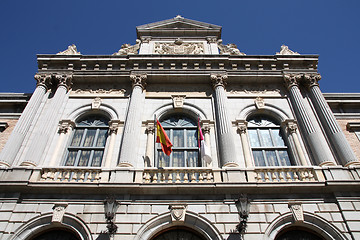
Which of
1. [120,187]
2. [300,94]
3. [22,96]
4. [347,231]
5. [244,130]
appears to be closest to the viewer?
[347,231]

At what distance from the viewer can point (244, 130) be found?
13312 millimetres

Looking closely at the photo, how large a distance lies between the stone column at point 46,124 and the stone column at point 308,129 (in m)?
12.0

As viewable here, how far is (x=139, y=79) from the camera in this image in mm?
15164

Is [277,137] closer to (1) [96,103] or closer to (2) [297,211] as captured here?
(2) [297,211]

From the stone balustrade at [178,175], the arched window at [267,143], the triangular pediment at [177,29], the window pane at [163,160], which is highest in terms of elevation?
the triangular pediment at [177,29]

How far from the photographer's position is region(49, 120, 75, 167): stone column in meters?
12.0

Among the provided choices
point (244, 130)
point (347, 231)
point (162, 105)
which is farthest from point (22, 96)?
point (347, 231)

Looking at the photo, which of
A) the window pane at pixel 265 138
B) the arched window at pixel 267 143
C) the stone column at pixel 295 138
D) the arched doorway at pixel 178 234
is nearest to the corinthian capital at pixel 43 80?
the arched doorway at pixel 178 234

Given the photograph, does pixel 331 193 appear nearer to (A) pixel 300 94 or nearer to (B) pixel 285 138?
(B) pixel 285 138

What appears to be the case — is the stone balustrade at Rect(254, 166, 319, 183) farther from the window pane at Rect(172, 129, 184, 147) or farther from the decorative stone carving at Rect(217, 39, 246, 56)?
the decorative stone carving at Rect(217, 39, 246, 56)

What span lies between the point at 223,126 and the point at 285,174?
3.44 meters

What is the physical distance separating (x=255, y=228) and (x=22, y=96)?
14557 mm

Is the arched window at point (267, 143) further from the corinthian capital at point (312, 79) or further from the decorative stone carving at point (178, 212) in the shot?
the decorative stone carving at point (178, 212)

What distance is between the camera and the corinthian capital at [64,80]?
15.0 metres
